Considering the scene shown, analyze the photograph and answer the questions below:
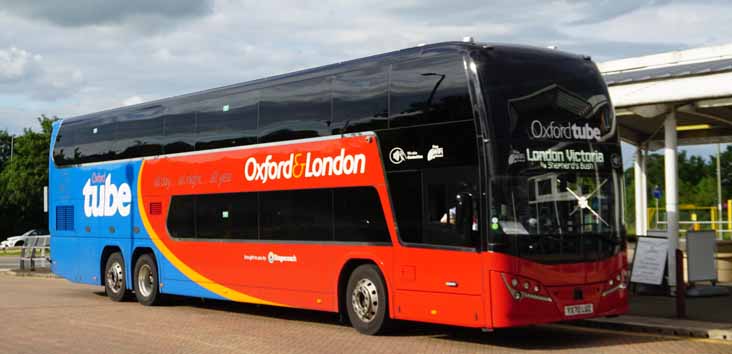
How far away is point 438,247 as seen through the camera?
12.6 m

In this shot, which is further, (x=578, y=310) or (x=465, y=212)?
(x=578, y=310)

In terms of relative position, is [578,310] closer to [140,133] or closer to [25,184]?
[140,133]

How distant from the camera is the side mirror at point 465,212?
12.0 metres

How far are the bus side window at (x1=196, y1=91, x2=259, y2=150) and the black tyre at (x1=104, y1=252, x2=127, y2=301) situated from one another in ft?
12.8

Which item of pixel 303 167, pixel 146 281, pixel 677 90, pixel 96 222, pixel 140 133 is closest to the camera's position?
pixel 303 167

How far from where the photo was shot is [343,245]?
1415cm

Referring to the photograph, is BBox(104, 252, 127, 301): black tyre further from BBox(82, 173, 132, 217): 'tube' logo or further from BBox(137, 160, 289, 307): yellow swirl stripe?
BBox(137, 160, 289, 307): yellow swirl stripe

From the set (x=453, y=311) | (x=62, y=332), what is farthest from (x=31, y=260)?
(x=453, y=311)

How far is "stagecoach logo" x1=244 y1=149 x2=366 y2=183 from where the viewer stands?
1400 cm

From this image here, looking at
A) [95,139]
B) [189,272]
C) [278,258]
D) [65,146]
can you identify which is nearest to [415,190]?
[278,258]

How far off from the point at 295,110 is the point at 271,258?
2.39 meters

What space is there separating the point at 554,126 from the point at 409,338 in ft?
11.4

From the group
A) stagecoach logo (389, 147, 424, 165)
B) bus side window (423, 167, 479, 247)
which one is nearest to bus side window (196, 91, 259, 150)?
stagecoach logo (389, 147, 424, 165)

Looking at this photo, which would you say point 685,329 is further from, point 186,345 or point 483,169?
point 186,345
